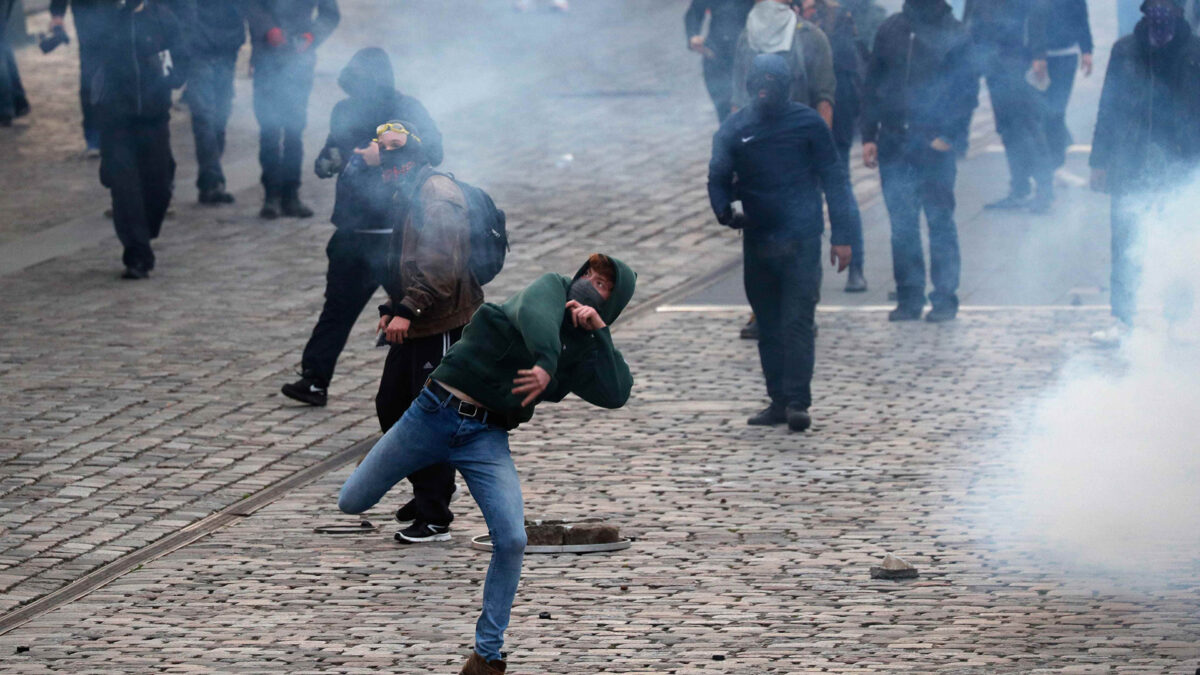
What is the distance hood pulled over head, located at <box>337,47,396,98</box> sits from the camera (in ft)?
25.2

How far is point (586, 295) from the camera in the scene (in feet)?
17.4

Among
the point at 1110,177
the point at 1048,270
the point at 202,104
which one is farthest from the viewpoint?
the point at 202,104

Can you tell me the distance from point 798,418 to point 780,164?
1165 millimetres

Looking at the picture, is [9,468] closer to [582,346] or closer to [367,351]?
[367,351]

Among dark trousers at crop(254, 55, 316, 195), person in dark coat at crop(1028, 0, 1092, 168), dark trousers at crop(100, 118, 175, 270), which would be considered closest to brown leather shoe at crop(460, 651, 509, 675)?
dark trousers at crop(100, 118, 175, 270)

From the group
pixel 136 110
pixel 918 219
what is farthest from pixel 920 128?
pixel 136 110

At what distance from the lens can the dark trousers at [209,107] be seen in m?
12.9

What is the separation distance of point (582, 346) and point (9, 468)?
11.2ft

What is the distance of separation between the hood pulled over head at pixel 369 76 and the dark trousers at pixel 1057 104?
6.81m

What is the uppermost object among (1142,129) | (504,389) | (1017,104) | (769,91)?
(769,91)

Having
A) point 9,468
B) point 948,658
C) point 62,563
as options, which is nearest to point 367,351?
point 9,468

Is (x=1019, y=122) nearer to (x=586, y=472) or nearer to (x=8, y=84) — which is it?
(x=586, y=472)

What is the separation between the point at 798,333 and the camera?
8.32 m

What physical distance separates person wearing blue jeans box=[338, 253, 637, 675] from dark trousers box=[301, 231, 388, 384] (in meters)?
Result: 2.70
